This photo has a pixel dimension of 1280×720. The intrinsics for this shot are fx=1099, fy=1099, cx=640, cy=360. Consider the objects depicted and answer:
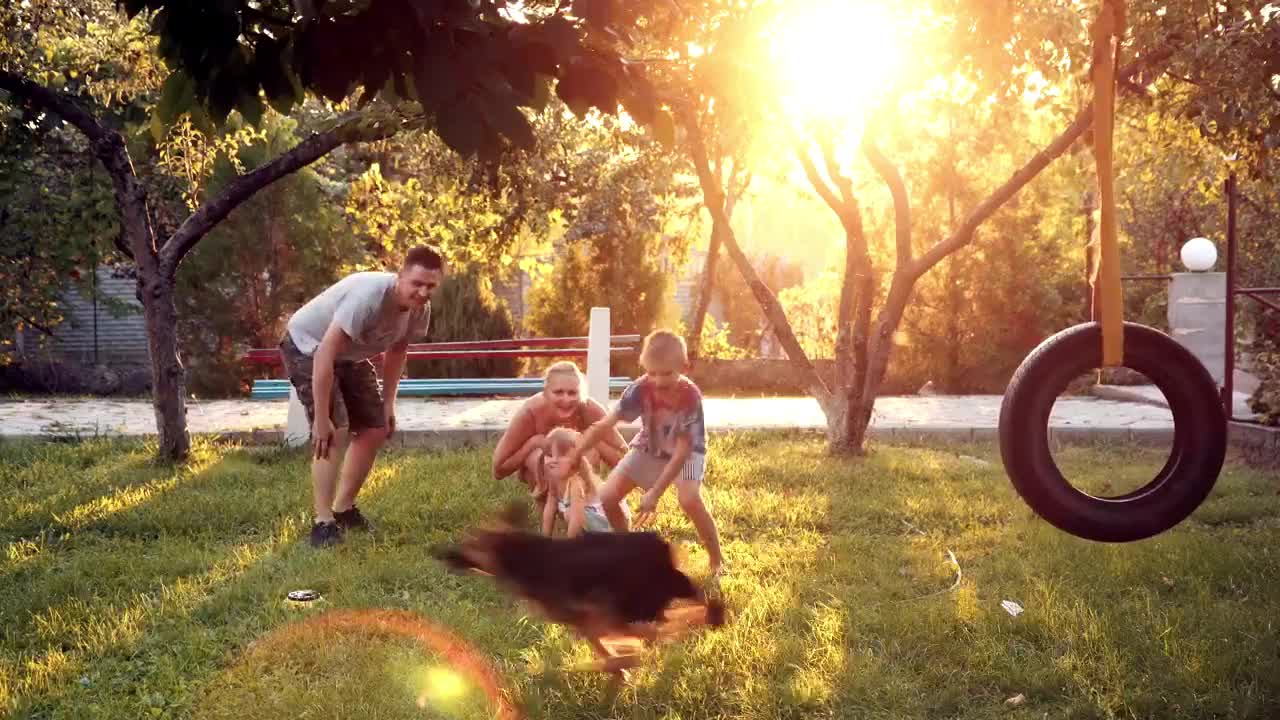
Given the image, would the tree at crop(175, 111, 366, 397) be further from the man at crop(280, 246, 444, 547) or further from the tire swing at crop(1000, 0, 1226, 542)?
the tire swing at crop(1000, 0, 1226, 542)

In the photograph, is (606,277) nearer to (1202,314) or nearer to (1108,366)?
(1202,314)

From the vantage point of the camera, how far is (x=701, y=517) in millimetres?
5551

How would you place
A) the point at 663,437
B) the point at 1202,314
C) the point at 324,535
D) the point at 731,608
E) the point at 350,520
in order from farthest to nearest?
the point at 1202,314, the point at 350,520, the point at 324,535, the point at 663,437, the point at 731,608

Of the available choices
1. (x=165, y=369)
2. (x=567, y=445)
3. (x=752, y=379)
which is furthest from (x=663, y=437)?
(x=752, y=379)

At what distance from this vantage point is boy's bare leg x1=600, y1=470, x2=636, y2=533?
18.4 ft

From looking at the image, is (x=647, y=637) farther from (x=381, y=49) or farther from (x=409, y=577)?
(x=409, y=577)

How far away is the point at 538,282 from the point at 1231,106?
38.4ft

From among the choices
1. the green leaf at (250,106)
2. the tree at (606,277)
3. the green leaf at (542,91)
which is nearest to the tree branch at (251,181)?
the green leaf at (250,106)

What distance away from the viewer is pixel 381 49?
2.75 meters

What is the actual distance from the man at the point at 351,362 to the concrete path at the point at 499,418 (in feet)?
12.4

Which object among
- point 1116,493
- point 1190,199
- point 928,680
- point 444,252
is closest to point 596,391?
point 444,252

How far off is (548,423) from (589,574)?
9.06 ft

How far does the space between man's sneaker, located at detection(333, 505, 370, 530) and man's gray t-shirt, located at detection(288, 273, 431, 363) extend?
3.17ft

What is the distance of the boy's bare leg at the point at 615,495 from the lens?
560 centimetres
